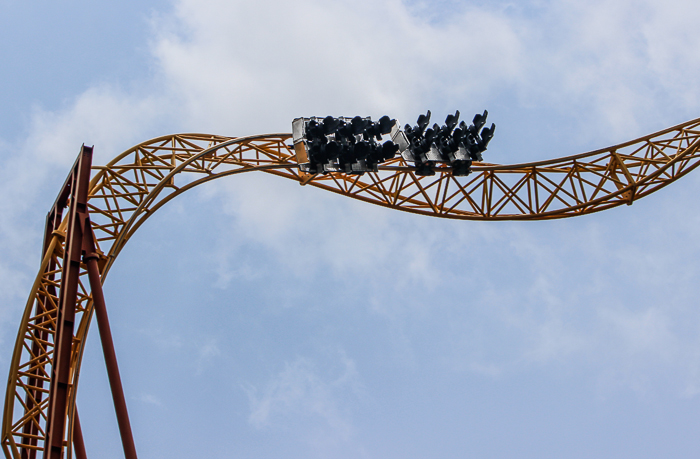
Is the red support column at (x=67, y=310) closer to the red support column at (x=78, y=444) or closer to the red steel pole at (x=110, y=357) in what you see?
the red steel pole at (x=110, y=357)

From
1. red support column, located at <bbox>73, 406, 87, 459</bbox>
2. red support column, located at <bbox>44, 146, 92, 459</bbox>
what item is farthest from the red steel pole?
red support column, located at <bbox>73, 406, 87, 459</bbox>

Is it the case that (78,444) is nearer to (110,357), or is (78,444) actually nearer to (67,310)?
(110,357)

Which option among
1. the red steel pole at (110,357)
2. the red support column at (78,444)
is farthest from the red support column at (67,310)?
the red support column at (78,444)

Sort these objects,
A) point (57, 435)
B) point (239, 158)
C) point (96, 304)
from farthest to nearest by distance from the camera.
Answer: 1. point (239, 158)
2. point (96, 304)
3. point (57, 435)

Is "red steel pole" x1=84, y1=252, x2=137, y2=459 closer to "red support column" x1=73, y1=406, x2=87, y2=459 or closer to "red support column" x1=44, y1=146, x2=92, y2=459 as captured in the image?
"red support column" x1=44, y1=146, x2=92, y2=459

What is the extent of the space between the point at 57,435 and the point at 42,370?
7.35 ft

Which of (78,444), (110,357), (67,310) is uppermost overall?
(67,310)

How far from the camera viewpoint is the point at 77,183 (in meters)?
18.5

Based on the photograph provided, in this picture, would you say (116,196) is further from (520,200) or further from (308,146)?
(520,200)

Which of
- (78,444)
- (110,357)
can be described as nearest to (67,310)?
(110,357)

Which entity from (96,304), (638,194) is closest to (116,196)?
(96,304)

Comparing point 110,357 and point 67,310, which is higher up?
point 67,310

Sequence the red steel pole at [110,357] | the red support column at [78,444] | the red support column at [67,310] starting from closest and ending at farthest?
the red support column at [67,310] < the red steel pole at [110,357] < the red support column at [78,444]

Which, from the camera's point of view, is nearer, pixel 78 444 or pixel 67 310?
pixel 67 310
